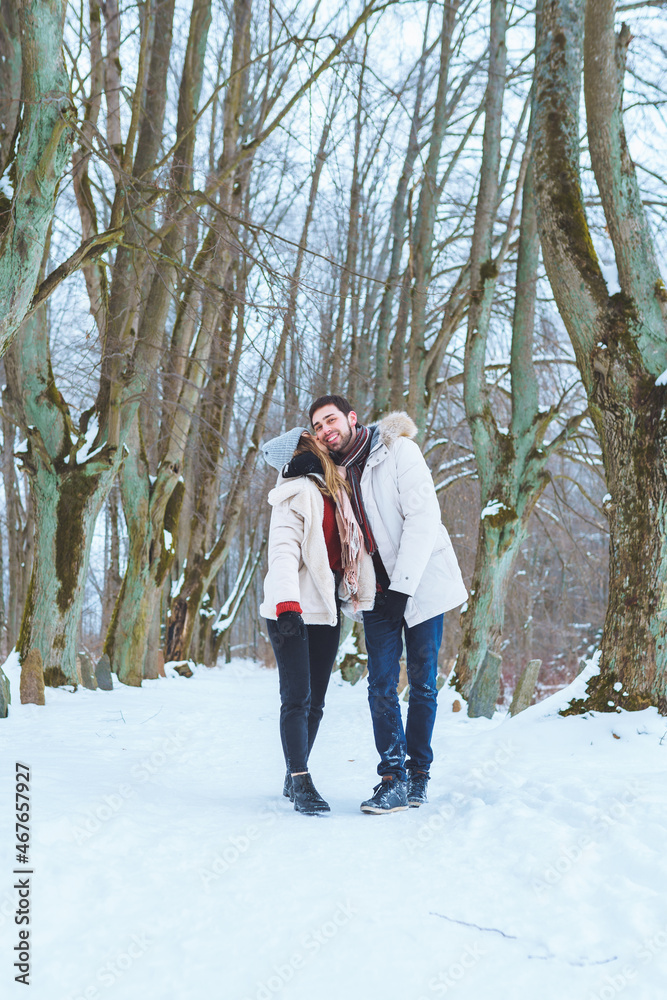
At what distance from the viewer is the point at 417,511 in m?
3.42

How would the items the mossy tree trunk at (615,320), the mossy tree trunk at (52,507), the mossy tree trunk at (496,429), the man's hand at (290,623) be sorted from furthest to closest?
the mossy tree trunk at (496,429) → the mossy tree trunk at (52,507) → the mossy tree trunk at (615,320) → the man's hand at (290,623)

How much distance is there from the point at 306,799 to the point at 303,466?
1.39 metres

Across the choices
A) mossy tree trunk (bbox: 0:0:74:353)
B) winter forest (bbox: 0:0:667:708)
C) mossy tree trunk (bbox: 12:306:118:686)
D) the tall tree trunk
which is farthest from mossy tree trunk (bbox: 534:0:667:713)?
the tall tree trunk

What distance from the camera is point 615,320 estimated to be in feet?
15.1

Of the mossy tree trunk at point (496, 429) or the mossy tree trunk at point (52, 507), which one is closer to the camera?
the mossy tree trunk at point (52, 507)

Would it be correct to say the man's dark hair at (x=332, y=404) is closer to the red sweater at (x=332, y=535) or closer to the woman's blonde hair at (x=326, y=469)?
the woman's blonde hair at (x=326, y=469)

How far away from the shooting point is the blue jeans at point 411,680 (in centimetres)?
341

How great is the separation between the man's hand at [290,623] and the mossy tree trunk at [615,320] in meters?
1.92

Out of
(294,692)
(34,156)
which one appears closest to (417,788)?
(294,692)

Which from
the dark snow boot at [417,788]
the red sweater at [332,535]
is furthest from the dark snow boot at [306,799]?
the red sweater at [332,535]

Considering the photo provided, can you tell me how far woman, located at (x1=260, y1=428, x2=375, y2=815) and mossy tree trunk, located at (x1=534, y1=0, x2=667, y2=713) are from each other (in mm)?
1700

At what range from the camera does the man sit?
3.36 meters

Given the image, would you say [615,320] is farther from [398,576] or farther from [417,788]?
[417,788]

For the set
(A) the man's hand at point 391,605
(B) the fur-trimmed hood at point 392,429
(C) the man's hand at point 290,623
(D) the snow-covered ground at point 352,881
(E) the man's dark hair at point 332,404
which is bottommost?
(D) the snow-covered ground at point 352,881
